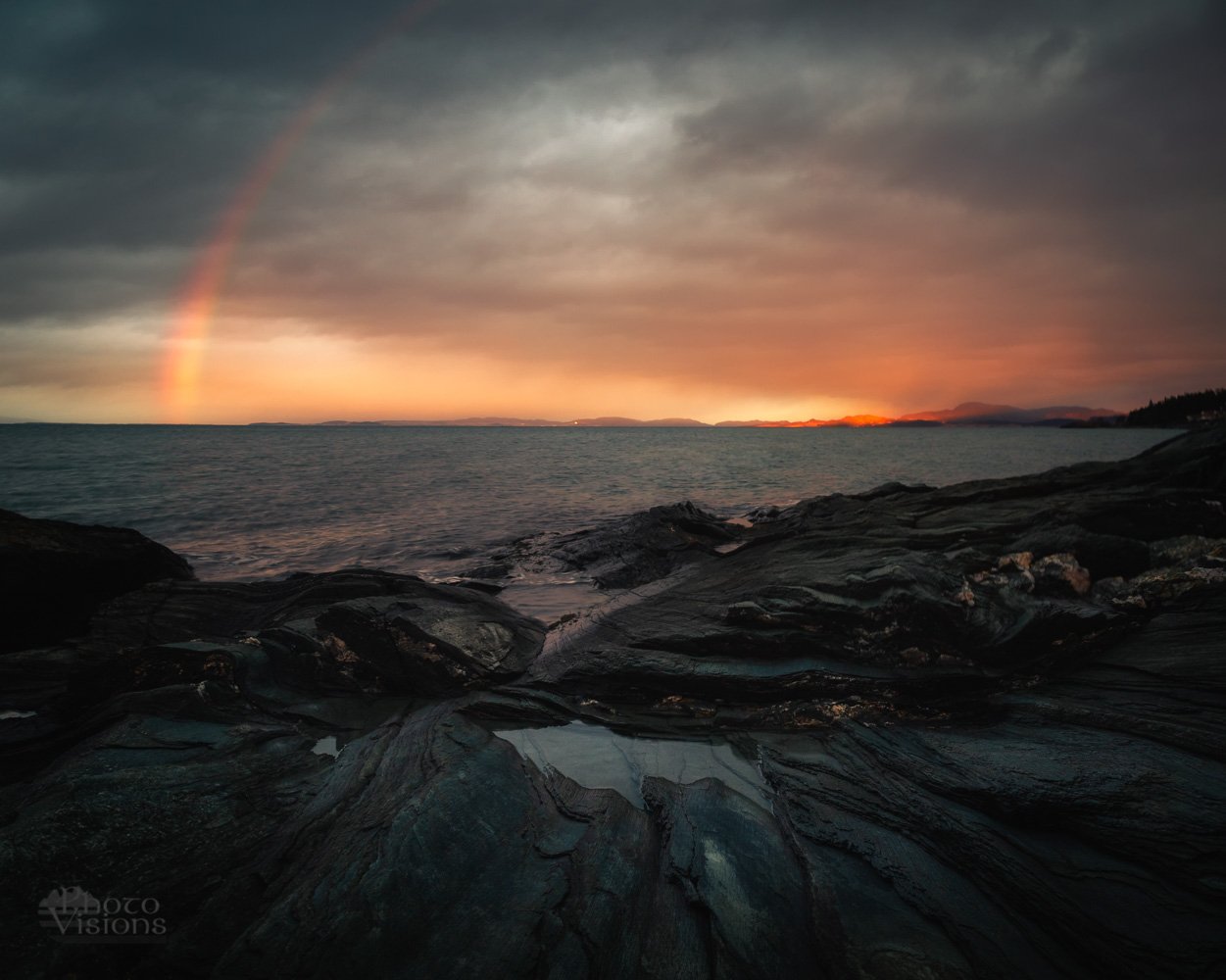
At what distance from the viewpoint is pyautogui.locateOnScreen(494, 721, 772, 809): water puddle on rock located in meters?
6.14

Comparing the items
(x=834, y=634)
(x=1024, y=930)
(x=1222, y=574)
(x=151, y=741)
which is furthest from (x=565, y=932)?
(x=1222, y=574)

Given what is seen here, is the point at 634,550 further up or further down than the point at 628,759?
further up

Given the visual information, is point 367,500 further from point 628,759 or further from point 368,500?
point 628,759

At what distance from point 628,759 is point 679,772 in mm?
675

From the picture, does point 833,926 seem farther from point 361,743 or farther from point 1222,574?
point 1222,574

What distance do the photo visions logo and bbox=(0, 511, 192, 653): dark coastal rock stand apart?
8.17 m

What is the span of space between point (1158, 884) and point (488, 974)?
505 centimetres

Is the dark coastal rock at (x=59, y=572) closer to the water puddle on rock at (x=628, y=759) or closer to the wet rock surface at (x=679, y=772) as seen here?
the wet rock surface at (x=679, y=772)

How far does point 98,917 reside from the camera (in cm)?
418

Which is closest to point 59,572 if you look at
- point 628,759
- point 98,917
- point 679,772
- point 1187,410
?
point 98,917

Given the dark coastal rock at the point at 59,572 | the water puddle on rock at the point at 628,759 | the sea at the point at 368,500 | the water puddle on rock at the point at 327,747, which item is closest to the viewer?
the water puddle on rock at the point at 628,759

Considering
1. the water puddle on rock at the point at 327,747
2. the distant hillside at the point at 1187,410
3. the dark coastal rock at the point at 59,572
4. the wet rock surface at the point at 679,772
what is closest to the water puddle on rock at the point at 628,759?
the wet rock surface at the point at 679,772

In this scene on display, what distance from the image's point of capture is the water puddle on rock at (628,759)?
20.1ft

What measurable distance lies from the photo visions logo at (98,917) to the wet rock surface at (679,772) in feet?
0.24
